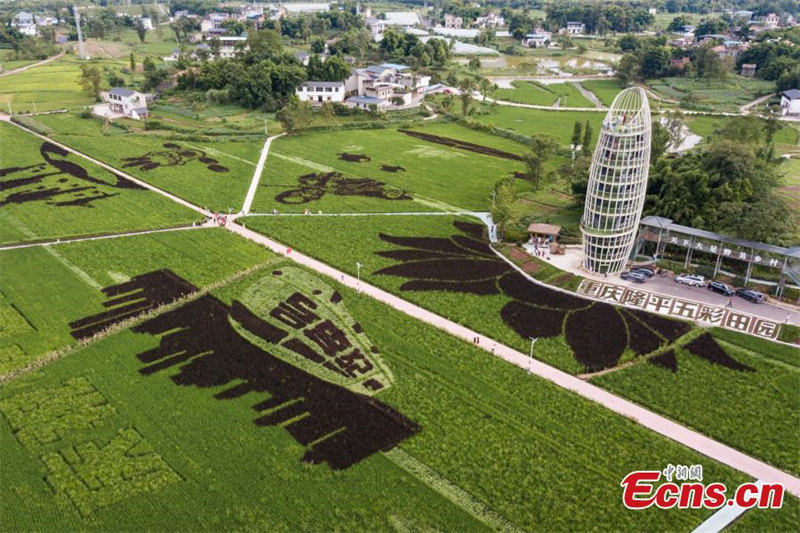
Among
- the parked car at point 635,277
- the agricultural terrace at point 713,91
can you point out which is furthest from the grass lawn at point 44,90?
the agricultural terrace at point 713,91

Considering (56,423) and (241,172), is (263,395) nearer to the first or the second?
(56,423)

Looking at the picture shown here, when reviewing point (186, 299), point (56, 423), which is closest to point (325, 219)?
point (186, 299)

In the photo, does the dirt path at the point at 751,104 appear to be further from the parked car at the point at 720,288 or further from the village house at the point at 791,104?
the parked car at the point at 720,288

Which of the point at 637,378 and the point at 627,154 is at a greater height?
the point at 627,154

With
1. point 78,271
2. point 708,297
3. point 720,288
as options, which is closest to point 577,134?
point 720,288

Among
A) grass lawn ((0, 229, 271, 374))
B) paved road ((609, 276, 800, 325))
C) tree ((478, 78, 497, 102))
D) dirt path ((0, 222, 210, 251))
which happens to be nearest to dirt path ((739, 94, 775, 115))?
tree ((478, 78, 497, 102))

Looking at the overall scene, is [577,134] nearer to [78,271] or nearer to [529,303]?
[529,303]

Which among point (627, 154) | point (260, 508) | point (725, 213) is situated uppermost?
point (627, 154)
